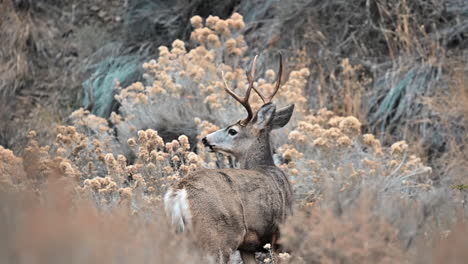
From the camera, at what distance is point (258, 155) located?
7.43m

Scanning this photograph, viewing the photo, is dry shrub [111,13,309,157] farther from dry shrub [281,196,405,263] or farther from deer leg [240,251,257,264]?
dry shrub [281,196,405,263]

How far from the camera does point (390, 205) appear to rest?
4586mm

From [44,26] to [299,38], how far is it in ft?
16.8

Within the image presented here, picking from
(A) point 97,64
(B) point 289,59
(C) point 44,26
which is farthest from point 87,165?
(C) point 44,26

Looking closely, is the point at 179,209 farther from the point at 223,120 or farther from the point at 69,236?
the point at 223,120

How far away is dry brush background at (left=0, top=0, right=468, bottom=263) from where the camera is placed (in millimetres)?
4023

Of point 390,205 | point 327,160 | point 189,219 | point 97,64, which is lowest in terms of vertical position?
point 97,64

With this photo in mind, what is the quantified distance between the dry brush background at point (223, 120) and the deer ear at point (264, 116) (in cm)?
68

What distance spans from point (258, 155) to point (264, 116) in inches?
14.3

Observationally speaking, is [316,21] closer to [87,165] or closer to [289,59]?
[289,59]

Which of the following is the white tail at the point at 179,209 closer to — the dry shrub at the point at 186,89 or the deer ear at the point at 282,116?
the deer ear at the point at 282,116

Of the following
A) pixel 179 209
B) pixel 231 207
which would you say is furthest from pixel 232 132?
pixel 179 209

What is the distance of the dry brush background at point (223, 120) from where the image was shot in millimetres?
4023

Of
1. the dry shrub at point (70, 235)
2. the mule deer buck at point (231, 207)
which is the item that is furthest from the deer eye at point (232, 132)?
the dry shrub at point (70, 235)
